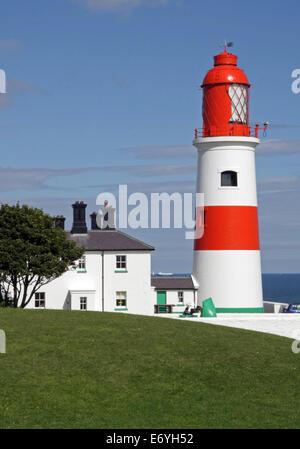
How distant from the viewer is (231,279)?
2105 inches

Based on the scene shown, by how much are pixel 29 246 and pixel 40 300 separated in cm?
911

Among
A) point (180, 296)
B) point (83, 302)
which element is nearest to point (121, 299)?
point (83, 302)

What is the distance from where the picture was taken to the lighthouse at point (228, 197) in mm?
53281

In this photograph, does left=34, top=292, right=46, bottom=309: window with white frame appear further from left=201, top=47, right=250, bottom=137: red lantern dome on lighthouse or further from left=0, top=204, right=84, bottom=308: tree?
left=201, top=47, right=250, bottom=137: red lantern dome on lighthouse

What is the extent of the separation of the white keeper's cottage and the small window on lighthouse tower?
28.9 feet

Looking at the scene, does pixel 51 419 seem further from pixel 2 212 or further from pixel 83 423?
pixel 2 212

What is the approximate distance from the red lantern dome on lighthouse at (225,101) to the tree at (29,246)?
1234 centimetres

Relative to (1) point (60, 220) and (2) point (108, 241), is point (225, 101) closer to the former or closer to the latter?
(2) point (108, 241)

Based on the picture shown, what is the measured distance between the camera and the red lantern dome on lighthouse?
175 ft

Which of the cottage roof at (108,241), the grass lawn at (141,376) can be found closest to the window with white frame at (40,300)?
the cottage roof at (108,241)

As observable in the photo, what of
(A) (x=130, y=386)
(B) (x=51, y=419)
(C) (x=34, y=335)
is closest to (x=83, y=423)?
(B) (x=51, y=419)

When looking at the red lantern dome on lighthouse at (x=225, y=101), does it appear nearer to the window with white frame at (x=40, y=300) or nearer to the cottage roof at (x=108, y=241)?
the cottage roof at (x=108, y=241)

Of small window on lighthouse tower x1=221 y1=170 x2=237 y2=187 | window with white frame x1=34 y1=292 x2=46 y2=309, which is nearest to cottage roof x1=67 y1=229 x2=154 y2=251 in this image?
window with white frame x1=34 y1=292 x2=46 y2=309
